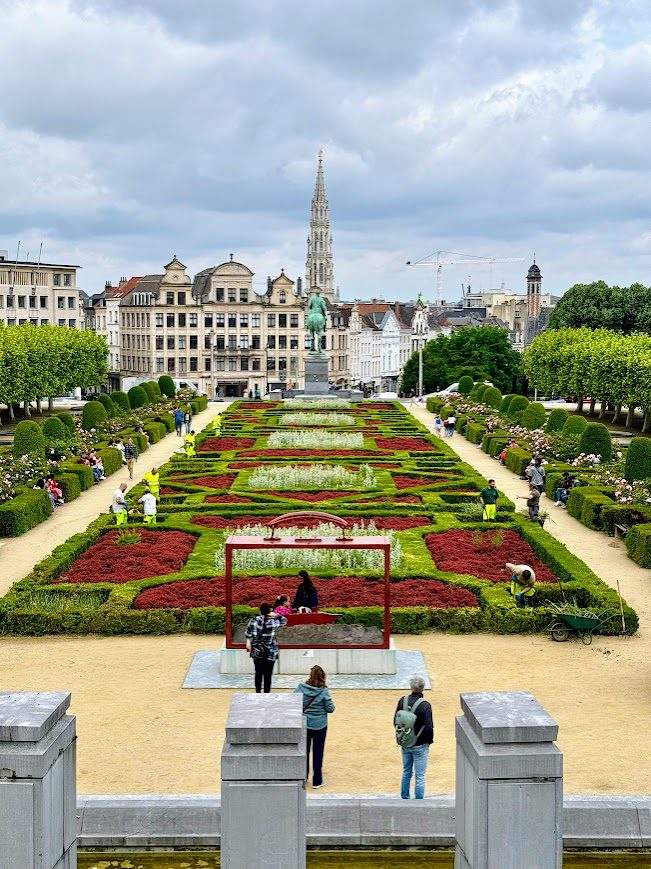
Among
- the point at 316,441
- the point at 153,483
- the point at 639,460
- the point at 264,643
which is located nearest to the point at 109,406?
the point at 316,441

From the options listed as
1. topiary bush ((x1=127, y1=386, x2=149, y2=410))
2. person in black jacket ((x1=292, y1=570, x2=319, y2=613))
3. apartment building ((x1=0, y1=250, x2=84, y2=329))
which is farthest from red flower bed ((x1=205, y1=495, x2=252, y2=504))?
apartment building ((x1=0, y1=250, x2=84, y2=329))

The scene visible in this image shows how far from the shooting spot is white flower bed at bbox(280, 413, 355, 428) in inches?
2404

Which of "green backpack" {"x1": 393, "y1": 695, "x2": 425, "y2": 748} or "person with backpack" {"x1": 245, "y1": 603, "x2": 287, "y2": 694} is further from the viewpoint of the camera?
"person with backpack" {"x1": 245, "y1": 603, "x2": 287, "y2": 694}

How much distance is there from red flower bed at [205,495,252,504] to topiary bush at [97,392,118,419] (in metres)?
23.9

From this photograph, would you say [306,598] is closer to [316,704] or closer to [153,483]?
[316,704]

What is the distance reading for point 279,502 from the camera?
115 feet

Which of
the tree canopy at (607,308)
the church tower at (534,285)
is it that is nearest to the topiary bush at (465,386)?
the tree canopy at (607,308)

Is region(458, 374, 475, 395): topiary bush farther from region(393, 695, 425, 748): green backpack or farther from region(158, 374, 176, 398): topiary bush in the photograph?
region(393, 695, 425, 748): green backpack

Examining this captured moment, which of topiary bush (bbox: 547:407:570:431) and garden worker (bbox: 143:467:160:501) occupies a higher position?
topiary bush (bbox: 547:407:570:431)

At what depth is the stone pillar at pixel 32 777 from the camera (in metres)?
9.55

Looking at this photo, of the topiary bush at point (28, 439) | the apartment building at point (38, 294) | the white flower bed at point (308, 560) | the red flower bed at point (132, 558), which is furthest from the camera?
the apartment building at point (38, 294)

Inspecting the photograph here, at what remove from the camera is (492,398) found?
69500 millimetres

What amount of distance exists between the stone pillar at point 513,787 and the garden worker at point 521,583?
43.1ft

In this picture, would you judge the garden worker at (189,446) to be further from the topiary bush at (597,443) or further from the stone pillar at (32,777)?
the stone pillar at (32,777)
